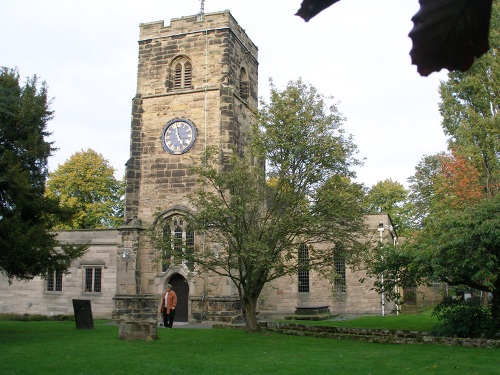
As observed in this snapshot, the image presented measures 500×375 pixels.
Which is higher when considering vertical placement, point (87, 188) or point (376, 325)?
point (87, 188)

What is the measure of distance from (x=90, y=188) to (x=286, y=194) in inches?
1125

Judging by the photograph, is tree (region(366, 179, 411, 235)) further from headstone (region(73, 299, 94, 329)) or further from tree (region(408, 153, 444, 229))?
headstone (region(73, 299, 94, 329))

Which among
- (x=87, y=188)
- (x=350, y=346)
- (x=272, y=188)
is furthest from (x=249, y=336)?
(x=87, y=188)

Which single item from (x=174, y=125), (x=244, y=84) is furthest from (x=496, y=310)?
(x=244, y=84)

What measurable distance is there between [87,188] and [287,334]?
28.9m

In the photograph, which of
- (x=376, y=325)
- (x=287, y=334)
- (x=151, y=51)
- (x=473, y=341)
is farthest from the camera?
(x=151, y=51)

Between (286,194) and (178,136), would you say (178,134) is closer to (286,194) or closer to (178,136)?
(178,136)

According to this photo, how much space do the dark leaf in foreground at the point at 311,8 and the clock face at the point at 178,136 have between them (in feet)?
86.0

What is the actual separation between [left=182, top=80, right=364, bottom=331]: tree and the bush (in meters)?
3.31

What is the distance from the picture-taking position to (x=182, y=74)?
27.7m

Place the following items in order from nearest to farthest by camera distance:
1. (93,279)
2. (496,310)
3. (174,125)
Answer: (496,310) < (174,125) < (93,279)

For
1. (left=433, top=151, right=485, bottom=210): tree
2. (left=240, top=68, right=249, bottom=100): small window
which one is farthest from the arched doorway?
(left=433, top=151, right=485, bottom=210): tree

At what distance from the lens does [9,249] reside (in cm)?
1745

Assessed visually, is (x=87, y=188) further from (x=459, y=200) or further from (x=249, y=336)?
(x=249, y=336)
